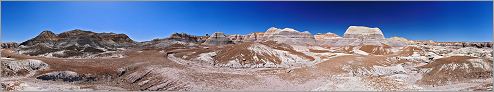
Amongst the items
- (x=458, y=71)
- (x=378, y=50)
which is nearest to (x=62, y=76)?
(x=458, y=71)

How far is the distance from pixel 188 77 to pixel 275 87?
6507 mm

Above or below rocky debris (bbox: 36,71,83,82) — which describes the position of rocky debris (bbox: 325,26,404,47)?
above

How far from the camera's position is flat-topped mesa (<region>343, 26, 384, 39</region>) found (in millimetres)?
88125

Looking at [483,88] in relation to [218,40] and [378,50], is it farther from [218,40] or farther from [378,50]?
[218,40]

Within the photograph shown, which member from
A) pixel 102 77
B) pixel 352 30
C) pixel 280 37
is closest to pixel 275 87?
pixel 102 77

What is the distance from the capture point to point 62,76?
1064 inches

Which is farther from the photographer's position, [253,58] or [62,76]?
[253,58]

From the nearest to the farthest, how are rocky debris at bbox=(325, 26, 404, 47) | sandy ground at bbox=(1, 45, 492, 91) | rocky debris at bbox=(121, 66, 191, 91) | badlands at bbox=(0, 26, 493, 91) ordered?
sandy ground at bbox=(1, 45, 492, 91)
badlands at bbox=(0, 26, 493, 91)
rocky debris at bbox=(121, 66, 191, 91)
rocky debris at bbox=(325, 26, 404, 47)

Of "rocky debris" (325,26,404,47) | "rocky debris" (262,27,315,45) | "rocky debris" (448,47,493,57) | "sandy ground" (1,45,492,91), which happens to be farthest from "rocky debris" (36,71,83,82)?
"rocky debris" (325,26,404,47)

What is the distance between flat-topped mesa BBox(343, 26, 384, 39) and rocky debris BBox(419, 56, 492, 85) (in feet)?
193

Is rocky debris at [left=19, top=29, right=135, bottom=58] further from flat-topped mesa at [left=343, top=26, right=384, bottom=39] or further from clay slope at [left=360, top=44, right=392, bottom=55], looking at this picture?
flat-topped mesa at [left=343, top=26, right=384, bottom=39]

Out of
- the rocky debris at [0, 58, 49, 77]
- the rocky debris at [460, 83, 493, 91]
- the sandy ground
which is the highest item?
the rocky debris at [0, 58, 49, 77]

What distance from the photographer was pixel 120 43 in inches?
2736

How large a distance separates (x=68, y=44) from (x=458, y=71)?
150 ft
